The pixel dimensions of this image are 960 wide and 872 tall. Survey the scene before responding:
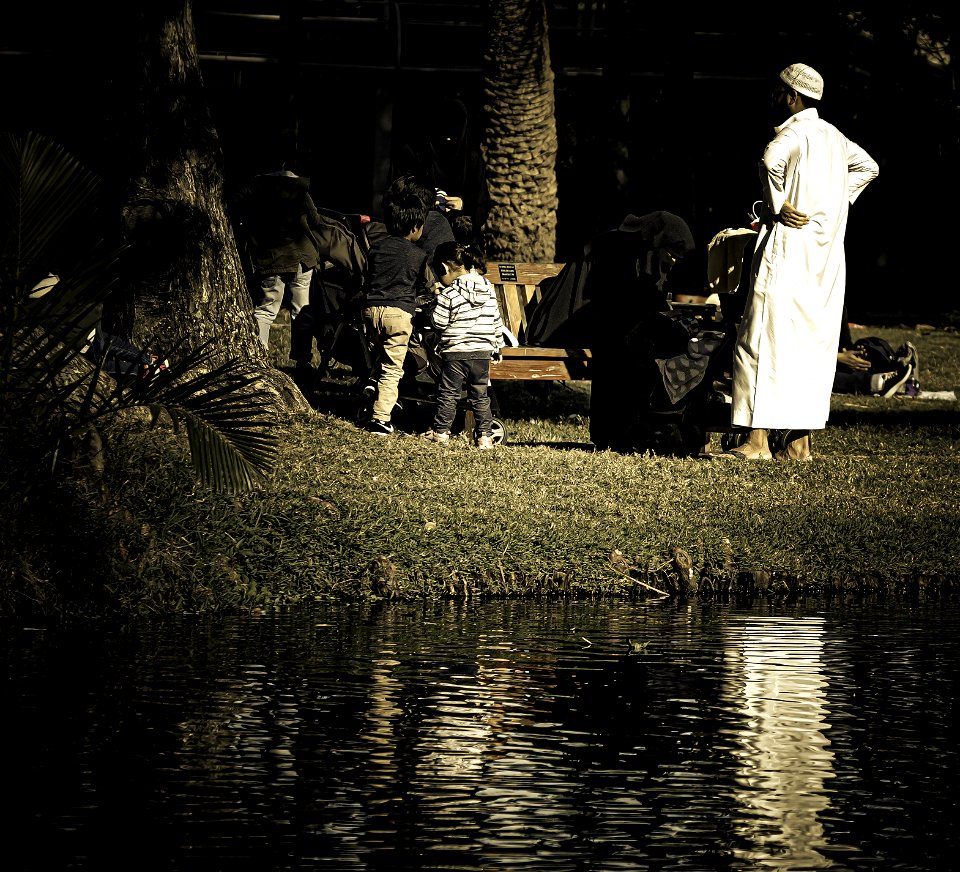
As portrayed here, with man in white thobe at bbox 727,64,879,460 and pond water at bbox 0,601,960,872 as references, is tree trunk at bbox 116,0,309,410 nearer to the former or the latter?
man in white thobe at bbox 727,64,879,460

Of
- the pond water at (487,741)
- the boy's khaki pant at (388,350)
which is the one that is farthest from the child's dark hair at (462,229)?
the pond water at (487,741)

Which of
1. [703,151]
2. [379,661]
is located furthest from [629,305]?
[703,151]

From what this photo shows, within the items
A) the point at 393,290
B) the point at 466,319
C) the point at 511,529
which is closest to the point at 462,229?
the point at 393,290

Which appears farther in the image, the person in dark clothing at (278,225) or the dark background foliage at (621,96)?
the dark background foliage at (621,96)

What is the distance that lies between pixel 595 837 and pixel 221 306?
829 centimetres

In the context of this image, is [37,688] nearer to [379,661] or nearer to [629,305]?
[379,661]

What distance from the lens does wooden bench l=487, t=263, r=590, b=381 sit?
13.3 metres

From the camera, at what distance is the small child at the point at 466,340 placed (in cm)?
1211

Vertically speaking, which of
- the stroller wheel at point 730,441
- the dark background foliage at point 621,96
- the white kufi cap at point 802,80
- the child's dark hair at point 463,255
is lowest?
the stroller wheel at point 730,441

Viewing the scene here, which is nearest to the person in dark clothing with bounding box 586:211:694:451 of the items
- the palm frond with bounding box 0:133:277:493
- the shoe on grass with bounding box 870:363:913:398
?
the palm frond with bounding box 0:133:277:493

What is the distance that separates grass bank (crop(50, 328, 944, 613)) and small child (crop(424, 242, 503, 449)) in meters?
0.79

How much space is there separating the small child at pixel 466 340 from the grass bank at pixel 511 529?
2.59ft

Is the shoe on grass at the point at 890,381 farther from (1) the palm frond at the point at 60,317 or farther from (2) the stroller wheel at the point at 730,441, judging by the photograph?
(1) the palm frond at the point at 60,317

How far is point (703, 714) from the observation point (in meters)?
5.95
